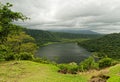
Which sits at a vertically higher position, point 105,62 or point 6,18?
point 6,18

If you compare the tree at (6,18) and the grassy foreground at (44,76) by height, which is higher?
the tree at (6,18)

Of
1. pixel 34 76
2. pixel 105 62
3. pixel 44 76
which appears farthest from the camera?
pixel 105 62

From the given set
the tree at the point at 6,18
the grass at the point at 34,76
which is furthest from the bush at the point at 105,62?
the tree at the point at 6,18

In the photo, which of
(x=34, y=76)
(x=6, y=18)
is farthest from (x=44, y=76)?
(x=6, y=18)

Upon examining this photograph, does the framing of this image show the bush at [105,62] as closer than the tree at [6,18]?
No

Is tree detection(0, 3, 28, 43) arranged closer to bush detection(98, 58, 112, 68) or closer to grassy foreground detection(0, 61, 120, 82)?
grassy foreground detection(0, 61, 120, 82)

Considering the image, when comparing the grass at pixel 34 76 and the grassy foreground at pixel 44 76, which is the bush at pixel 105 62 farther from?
the grass at pixel 34 76

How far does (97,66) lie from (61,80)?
14.3 metres

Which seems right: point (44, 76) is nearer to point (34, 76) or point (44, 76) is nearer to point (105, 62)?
point (34, 76)

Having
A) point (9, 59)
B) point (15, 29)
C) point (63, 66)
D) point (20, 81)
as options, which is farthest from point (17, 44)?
point (20, 81)

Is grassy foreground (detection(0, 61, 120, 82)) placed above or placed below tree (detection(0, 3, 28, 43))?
below

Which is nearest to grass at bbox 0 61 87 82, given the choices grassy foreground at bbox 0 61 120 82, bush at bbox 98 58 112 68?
grassy foreground at bbox 0 61 120 82

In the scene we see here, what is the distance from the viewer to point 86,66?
121ft

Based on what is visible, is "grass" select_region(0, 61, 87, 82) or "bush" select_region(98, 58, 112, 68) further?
"bush" select_region(98, 58, 112, 68)
